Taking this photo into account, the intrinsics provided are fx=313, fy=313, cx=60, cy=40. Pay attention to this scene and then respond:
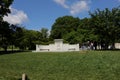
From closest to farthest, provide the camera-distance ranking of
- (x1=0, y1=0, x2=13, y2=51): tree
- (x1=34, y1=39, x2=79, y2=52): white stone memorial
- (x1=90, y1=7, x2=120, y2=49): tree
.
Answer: (x1=0, y1=0, x2=13, y2=51): tree → (x1=34, y1=39, x2=79, y2=52): white stone memorial → (x1=90, y1=7, x2=120, y2=49): tree

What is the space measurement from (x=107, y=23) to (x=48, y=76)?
36.4 m

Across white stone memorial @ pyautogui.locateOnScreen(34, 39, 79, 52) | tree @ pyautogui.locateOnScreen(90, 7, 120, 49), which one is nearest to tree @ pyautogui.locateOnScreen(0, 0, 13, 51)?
white stone memorial @ pyautogui.locateOnScreen(34, 39, 79, 52)

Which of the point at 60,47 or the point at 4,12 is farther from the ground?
the point at 4,12

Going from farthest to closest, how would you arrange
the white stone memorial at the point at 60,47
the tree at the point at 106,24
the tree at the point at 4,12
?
the tree at the point at 106,24 < the white stone memorial at the point at 60,47 < the tree at the point at 4,12

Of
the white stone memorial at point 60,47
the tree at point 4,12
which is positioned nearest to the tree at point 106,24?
the white stone memorial at point 60,47

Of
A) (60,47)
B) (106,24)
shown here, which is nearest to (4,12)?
(60,47)

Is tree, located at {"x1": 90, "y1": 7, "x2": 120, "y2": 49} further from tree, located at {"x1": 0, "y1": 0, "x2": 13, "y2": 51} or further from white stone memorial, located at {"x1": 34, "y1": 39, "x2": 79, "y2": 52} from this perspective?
tree, located at {"x1": 0, "y1": 0, "x2": 13, "y2": 51}

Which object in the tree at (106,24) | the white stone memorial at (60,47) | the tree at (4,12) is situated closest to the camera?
the tree at (4,12)

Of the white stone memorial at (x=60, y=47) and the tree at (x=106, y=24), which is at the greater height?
the tree at (x=106, y=24)

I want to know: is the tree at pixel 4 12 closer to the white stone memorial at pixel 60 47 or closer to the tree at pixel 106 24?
the white stone memorial at pixel 60 47

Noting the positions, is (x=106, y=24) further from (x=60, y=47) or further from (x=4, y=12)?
(x=4, y=12)

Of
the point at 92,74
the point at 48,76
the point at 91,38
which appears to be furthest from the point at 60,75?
the point at 91,38

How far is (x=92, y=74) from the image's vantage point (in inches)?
603

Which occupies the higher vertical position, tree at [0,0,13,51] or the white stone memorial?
tree at [0,0,13,51]
